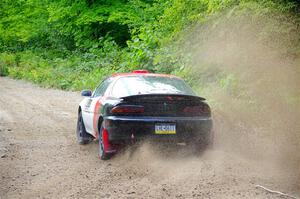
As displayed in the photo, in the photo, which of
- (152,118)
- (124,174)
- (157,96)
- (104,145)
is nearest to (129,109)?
(152,118)

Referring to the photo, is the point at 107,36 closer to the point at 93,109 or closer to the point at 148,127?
the point at 93,109

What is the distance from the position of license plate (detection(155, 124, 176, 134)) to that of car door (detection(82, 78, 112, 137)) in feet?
4.36

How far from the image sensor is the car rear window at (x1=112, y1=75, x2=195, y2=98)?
816 centimetres

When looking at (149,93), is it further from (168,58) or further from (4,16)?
(4,16)

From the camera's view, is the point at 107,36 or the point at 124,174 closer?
the point at 124,174

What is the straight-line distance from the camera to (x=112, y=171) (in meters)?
7.44

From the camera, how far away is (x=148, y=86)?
27.5 ft

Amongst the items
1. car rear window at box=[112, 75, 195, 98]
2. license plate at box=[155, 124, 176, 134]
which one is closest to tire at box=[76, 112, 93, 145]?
car rear window at box=[112, 75, 195, 98]

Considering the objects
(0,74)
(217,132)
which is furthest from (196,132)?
(0,74)

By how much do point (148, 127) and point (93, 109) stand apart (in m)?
1.78

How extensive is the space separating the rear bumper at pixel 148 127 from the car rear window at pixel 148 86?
53 centimetres

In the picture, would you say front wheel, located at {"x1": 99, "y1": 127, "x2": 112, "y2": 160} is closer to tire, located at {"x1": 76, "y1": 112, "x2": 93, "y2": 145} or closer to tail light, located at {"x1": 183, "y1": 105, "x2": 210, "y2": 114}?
tail light, located at {"x1": 183, "y1": 105, "x2": 210, "y2": 114}

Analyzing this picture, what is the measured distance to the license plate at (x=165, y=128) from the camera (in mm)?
7672

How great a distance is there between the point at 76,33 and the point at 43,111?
18.3 metres
